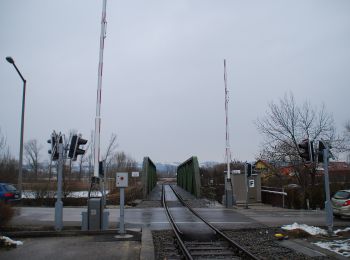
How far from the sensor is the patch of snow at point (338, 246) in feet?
27.3

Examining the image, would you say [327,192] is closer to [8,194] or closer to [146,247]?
[146,247]

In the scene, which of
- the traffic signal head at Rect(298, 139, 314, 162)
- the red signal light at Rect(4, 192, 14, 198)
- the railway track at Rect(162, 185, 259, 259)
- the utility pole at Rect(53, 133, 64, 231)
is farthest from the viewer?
the red signal light at Rect(4, 192, 14, 198)

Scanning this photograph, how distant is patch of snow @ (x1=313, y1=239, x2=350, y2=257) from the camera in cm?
832

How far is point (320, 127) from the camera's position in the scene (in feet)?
85.0

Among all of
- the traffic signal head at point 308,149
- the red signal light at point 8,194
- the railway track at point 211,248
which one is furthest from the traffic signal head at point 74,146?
the red signal light at point 8,194

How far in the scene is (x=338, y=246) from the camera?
9.00 metres

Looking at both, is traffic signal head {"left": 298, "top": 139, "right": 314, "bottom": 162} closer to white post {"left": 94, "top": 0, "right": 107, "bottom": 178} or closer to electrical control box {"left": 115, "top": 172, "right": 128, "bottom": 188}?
electrical control box {"left": 115, "top": 172, "right": 128, "bottom": 188}

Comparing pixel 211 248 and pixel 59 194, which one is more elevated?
pixel 59 194

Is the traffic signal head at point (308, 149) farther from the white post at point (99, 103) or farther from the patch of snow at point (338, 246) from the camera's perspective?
the white post at point (99, 103)

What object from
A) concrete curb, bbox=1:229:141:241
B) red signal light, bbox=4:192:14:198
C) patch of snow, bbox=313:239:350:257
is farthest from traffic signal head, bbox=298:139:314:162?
red signal light, bbox=4:192:14:198

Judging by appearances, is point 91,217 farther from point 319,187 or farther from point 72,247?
point 319,187

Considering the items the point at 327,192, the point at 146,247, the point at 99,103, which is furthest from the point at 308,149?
the point at 99,103

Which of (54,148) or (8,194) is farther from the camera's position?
(8,194)

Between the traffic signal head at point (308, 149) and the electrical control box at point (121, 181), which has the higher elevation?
the traffic signal head at point (308, 149)
